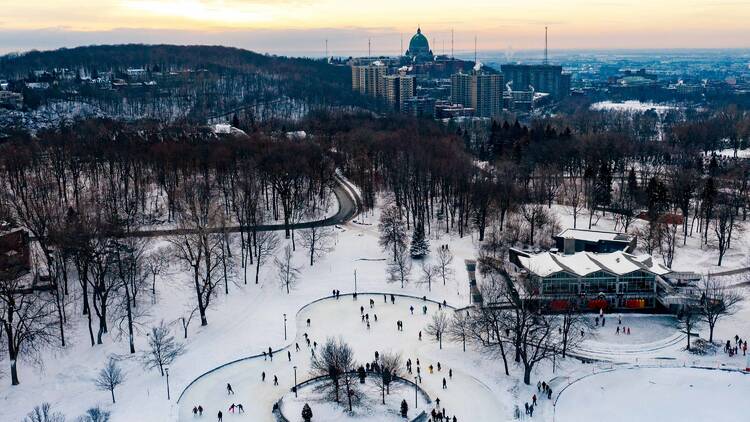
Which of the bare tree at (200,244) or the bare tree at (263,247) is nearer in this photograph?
the bare tree at (200,244)

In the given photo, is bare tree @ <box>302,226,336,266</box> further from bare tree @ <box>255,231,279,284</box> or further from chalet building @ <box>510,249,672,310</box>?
chalet building @ <box>510,249,672,310</box>

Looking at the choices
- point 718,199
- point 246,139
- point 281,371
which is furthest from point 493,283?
point 246,139

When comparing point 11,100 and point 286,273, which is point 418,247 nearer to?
point 286,273

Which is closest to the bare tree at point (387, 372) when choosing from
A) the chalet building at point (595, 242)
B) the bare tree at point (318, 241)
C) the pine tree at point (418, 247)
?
the pine tree at point (418, 247)

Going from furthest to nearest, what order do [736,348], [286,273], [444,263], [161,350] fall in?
1. [444,263]
2. [286,273]
3. [736,348]
4. [161,350]

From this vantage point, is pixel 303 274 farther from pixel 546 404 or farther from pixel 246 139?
pixel 246 139

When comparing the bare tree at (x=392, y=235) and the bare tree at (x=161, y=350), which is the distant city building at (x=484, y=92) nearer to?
the bare tree at (x=392, y=235)

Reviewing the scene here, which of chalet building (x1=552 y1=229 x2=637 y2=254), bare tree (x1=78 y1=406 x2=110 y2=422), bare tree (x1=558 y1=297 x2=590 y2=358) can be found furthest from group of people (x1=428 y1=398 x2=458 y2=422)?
chalet building (x1=552 y1=229 x2=637 y2=254)

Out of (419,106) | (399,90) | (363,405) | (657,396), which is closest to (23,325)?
(363,405)
